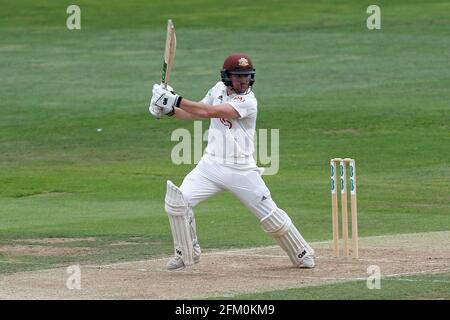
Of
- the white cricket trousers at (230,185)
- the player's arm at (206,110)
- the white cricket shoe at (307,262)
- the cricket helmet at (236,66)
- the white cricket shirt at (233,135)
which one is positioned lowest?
the white cricket shoe at (307,262)

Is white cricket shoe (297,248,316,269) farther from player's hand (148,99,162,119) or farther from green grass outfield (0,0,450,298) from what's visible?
player's hand (148,99,162,119)

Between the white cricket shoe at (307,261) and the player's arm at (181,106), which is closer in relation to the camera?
the player's arm at (181,106)

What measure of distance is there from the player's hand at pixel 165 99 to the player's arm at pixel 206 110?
56 millimetres

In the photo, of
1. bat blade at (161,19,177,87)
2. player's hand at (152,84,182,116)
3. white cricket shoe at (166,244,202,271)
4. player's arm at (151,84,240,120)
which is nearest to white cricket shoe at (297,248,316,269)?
white cricket shoe at (166,244,202,271)

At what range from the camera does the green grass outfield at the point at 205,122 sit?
55.4ft

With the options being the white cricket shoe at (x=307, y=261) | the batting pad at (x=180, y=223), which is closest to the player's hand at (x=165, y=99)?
the batting pad at (x=180, y=223)

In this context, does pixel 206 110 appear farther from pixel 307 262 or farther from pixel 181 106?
pixel 307 262

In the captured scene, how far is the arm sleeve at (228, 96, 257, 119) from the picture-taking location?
475 inches

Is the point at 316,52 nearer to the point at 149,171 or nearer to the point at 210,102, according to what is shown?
the point at 149,171

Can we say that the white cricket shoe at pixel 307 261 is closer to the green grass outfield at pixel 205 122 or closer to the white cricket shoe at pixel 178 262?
the white cricket shoe at pixel 178 262

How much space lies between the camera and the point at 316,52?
33875mm

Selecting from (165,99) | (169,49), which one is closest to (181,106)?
(165,99)

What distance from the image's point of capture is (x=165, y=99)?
38.7ft

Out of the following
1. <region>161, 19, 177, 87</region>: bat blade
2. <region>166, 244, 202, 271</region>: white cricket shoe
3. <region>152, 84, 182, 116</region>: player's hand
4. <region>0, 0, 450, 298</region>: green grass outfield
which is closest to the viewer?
<region>152, 84, 182, 116</region>: player's hand
